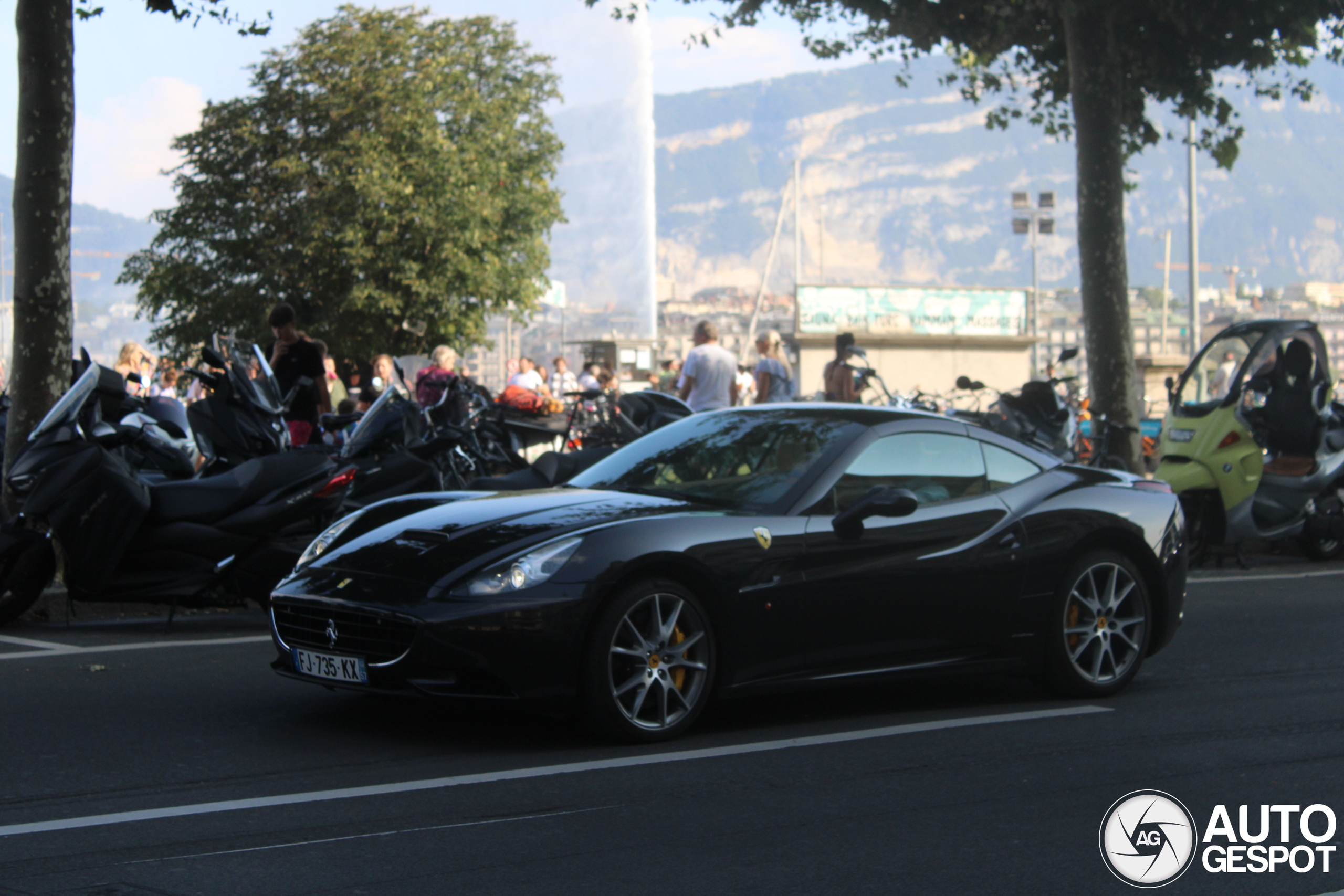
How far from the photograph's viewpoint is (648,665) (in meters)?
5.96

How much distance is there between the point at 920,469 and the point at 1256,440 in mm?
7163

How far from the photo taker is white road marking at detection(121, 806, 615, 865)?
4457 mm

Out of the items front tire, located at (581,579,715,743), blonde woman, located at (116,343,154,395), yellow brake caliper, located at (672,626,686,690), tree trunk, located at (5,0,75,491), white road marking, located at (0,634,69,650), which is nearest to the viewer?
front tire, located at (581,579,715,743)

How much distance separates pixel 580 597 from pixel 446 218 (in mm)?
42212

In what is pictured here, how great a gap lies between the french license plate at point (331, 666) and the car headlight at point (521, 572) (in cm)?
51

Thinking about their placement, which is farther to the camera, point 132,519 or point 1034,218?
point 1034,218

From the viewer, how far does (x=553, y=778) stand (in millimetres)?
5480

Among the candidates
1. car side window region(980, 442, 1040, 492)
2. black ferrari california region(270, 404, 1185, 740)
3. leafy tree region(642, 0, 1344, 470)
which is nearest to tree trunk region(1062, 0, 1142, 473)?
leafy tree region(642, 0, 1344, 470)

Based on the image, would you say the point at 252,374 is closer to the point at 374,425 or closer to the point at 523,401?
the point at 374,425

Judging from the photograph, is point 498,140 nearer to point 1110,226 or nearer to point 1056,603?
point 1110,226

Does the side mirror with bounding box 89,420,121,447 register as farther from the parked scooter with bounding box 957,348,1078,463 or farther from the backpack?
the parked scooter with bounding box 957,348,1078,463

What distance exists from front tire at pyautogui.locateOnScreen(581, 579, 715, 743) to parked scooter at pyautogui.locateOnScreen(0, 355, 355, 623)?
3.63 m

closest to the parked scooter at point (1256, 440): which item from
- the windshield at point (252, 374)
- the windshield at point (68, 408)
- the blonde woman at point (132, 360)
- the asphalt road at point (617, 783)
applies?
the asphalt road at point (617, 783)

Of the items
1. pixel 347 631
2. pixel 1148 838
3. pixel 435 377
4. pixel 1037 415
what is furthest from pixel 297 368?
pixel 1148 838
